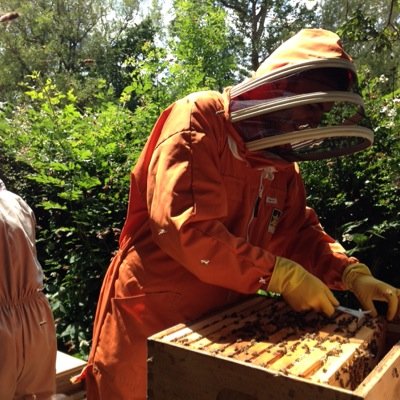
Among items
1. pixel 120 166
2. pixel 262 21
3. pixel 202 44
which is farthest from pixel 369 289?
pixel 262 21

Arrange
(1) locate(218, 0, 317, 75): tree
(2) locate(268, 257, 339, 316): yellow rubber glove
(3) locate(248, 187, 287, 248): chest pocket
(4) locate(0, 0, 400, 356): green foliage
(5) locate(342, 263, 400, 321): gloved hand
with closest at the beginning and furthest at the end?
(2) locate(268, 257, 339, 316): yellow rubber glove
(5) locate(342, 263, 400, 321): gloved hand
(3) locate(248, 187, 287, 248): chest pocket
(4) locate(0, 0, 400, 356): green foliage
(1) locate(218, 0, 317, 75): tree

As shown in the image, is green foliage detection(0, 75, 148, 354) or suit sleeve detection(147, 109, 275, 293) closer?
suit sleeve detection(147, 109, 275, 293)

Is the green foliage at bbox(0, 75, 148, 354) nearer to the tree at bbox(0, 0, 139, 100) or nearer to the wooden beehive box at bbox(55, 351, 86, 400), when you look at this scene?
the wooden beehive box at bbox(55, 351, 86, 400)

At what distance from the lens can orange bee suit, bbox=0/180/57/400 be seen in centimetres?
156

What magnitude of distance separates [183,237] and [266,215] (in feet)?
2.06

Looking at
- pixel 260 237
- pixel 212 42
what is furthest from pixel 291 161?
pixel 212 42

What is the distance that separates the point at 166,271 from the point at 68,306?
8.01 ft

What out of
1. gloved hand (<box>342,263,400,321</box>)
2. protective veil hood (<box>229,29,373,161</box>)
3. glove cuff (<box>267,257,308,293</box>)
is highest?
protective veil hood (<box>229,29,373,161</box>)

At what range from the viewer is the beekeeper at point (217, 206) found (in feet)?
5.89

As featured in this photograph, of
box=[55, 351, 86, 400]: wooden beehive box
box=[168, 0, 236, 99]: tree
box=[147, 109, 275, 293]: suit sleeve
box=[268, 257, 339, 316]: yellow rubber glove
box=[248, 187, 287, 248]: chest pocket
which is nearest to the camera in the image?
box=[147, 109, 275, 293]: suit sleeve

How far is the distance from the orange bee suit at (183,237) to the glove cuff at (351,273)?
1.29 feet

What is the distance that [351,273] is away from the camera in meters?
2.27

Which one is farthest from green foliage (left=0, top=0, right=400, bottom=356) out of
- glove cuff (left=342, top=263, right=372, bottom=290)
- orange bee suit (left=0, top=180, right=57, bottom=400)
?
orange bee suit (left=0, top=180, right=57, bottom=400)

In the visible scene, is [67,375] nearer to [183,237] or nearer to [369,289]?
[183,237]
